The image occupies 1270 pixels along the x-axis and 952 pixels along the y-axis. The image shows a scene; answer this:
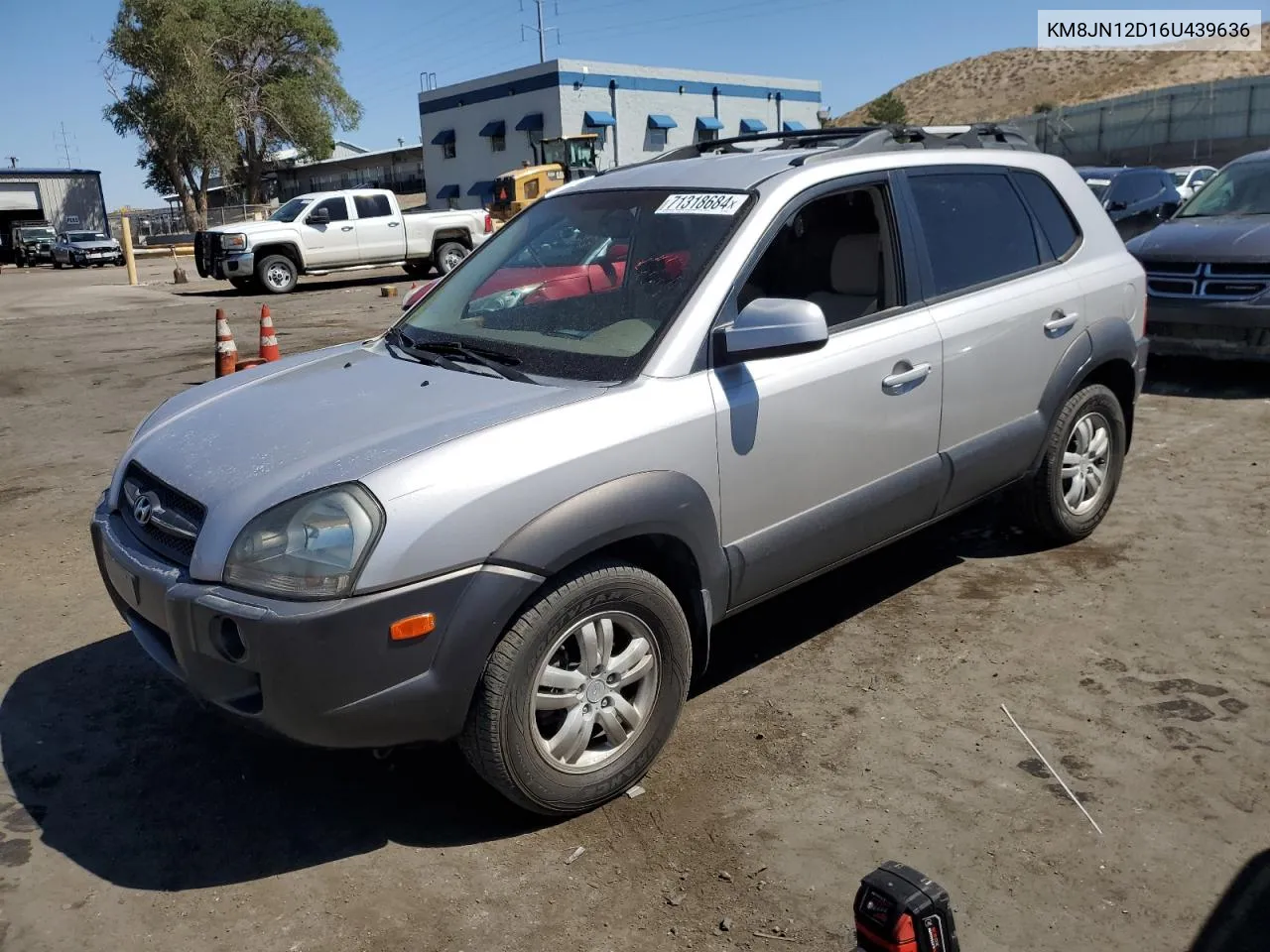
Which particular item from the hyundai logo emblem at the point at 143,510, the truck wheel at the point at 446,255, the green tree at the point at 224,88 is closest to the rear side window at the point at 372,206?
the truck wheel at the point at 446,255

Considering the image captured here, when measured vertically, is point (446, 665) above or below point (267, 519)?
below

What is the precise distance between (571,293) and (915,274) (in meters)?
1.31

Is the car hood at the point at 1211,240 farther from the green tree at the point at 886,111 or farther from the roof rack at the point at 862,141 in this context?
the green tree at the point at 886,111

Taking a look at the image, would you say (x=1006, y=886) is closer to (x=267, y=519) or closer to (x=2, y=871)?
(x=267, y=519)

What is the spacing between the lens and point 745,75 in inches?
2063

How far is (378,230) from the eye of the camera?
22484mm

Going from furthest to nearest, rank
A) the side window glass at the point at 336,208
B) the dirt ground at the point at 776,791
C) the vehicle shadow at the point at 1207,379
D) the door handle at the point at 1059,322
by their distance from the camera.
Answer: the side window glass at the point at 336,208 → the vehicle shadow at the point at 1207,379 → the door handle at the point at 1059,322 → the dirt ground at the point at 776,791

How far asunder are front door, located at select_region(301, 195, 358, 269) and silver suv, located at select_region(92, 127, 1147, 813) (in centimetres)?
1906

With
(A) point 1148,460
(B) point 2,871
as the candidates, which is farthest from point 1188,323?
(B) point 2,871

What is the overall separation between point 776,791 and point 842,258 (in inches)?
78.3

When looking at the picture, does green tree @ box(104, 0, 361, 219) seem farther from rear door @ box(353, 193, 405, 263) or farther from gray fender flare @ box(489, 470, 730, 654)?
gray fender flare @ box(489, 470, 730, 654)

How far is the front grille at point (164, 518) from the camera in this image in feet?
9.18

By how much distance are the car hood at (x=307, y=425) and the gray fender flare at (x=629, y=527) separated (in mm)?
305

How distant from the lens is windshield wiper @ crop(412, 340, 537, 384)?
3.19 metres
